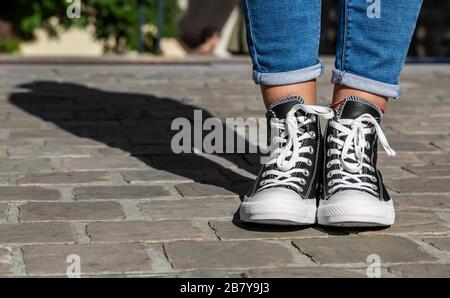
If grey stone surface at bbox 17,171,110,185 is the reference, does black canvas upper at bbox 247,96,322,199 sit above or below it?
above

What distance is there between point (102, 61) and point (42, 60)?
405 mm

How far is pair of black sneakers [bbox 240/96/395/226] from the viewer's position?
2246 mm

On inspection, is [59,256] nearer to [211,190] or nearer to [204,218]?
[204,218]

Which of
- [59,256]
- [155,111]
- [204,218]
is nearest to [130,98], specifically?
[155,111]

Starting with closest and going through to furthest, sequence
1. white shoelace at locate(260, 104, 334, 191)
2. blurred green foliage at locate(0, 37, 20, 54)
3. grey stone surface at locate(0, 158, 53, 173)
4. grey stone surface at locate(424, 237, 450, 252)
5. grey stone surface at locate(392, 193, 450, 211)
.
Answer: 1. grey stone surface at locate(424, 237, 450, 252)
2. white shoelace at locate(260, 104, 334, 191)
3. grey stone surface at locate(392, 193, 450, 211)
4. grey stone surface at locate(0, 158, 53, 173)
5. blurred green foliage at locate(0, 37, 20, 54)

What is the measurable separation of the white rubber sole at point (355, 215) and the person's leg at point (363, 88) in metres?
0.01

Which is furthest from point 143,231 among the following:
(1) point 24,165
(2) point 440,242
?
(1) point 24,165

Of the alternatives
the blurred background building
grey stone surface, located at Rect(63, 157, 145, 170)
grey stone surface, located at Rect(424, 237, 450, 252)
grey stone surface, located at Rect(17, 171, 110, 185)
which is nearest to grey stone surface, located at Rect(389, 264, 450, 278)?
grey stone surface, located at Rect(424, 237, 450, 252)

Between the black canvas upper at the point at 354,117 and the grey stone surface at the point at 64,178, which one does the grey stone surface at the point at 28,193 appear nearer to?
the grey stone surface at the point at 64,178

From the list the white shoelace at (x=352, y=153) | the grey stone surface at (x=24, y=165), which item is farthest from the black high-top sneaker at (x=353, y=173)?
the grey stone surface at (x=24, y=165)

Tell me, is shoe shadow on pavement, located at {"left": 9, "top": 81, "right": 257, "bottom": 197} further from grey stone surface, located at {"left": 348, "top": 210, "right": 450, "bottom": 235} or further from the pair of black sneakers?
grey stone surface, located at {"left": 348, "top": 210, "right": 450, "bottom": 235}

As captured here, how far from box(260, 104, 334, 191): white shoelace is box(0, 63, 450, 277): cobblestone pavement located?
14cm

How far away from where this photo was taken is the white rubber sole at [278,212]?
2234mm
